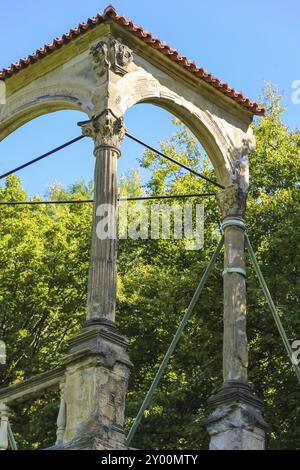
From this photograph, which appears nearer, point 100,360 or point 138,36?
point 100,360

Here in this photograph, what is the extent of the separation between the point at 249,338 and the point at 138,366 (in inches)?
136

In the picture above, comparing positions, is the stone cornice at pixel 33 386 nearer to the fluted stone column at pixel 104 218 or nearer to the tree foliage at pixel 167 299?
the fluted stone column at pixel 104 218

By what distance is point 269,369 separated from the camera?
70.9 feet

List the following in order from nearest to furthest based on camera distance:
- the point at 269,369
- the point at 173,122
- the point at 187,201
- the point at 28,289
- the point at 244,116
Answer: the point at 244,116
the point at 269,369
the point at 28,289
the point at 187,201
the point at 173,122

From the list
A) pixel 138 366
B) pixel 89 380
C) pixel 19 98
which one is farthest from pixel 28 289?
pixel 89 380

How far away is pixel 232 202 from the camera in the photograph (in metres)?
14.8

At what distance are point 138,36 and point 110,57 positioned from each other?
61 centimetres

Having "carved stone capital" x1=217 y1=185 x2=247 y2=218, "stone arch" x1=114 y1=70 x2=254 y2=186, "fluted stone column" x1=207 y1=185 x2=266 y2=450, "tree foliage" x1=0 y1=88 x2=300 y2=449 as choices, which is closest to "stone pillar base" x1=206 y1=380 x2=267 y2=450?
"fluted stone column" x1=207 y1=185 x2=266 y2=450

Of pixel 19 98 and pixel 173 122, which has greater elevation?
pixel 173 122

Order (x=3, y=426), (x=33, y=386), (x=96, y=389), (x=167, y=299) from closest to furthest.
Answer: (x=96, y=389) → (x=33, y=386) → (x=3, y=426) → (x=167, y=299)

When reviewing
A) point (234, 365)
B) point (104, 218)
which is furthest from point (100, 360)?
point (234, 365)

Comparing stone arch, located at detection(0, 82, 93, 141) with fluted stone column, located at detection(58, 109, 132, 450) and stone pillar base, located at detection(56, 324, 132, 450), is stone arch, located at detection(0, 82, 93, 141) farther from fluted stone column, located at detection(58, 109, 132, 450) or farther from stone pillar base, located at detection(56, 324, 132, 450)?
stone pillar base, located at detection(56, 324, 132, 450)

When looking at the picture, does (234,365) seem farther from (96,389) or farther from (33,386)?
(33,386)
